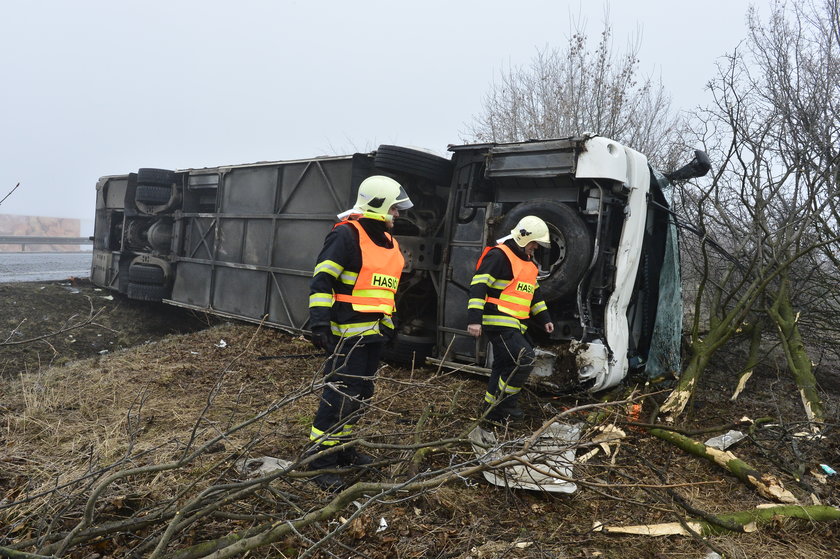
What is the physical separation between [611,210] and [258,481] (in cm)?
360

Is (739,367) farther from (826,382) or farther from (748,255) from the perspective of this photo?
(748,255)

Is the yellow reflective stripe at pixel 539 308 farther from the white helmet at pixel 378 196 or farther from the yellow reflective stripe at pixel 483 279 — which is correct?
the white helmet at pixel 378 196

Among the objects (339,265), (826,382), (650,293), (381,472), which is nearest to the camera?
(381,472)

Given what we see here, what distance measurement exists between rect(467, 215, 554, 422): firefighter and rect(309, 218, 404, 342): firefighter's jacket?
0.94 metres

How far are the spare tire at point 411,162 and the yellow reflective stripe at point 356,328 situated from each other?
2430 mm

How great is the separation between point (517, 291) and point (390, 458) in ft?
5.62

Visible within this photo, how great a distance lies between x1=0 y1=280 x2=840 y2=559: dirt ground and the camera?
8.17 feet

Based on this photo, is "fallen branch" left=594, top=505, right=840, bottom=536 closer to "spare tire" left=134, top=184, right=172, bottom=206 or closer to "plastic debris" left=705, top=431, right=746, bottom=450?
"plastic debris" left=705, top=431, right=746, bottom=450

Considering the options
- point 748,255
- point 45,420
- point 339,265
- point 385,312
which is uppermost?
point 748,255

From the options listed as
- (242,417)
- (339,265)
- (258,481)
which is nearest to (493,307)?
(339,265)

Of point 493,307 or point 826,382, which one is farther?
point 826,382

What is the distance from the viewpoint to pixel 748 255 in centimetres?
547

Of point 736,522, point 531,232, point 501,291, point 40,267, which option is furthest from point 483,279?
point 40,267

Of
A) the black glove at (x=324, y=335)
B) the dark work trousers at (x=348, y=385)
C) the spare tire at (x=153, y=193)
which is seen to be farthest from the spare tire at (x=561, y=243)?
the spare tire at (x=153, y=193)
